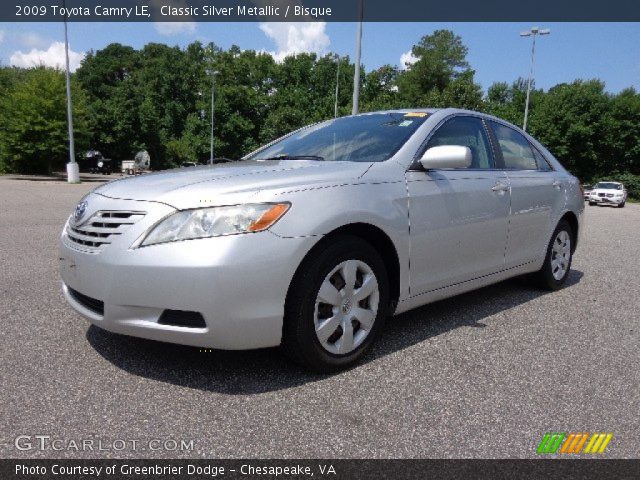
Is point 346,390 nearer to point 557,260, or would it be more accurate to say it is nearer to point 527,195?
point 527,195

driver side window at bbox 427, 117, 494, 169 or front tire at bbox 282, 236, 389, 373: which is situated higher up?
driver side window at bbox 427, 117, 494, 169

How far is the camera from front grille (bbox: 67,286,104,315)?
8.61 ft

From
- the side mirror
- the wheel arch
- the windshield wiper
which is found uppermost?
the side mirror

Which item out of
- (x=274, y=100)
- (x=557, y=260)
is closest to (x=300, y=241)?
(x=557, y=260)

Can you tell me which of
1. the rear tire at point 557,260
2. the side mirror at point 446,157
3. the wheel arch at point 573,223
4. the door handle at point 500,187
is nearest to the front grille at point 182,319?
the side mirror at point 446,157

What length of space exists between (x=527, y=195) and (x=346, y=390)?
2484mm

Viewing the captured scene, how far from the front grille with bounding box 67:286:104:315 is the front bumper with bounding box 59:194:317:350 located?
0.05 meters

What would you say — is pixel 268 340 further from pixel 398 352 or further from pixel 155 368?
pixel 398 352

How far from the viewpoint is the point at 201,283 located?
237 cm

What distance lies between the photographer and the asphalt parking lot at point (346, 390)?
2.17 meters

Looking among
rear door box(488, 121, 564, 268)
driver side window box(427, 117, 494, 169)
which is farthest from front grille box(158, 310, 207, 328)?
rear door box(488, 121, 564, 268)

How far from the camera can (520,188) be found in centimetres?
412

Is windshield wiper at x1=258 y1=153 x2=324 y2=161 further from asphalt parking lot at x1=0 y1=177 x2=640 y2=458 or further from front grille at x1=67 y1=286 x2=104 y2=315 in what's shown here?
front grille at x1=67 y1=286 x2=104 y2=315

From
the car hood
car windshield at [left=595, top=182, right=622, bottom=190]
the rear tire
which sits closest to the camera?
the car hood
